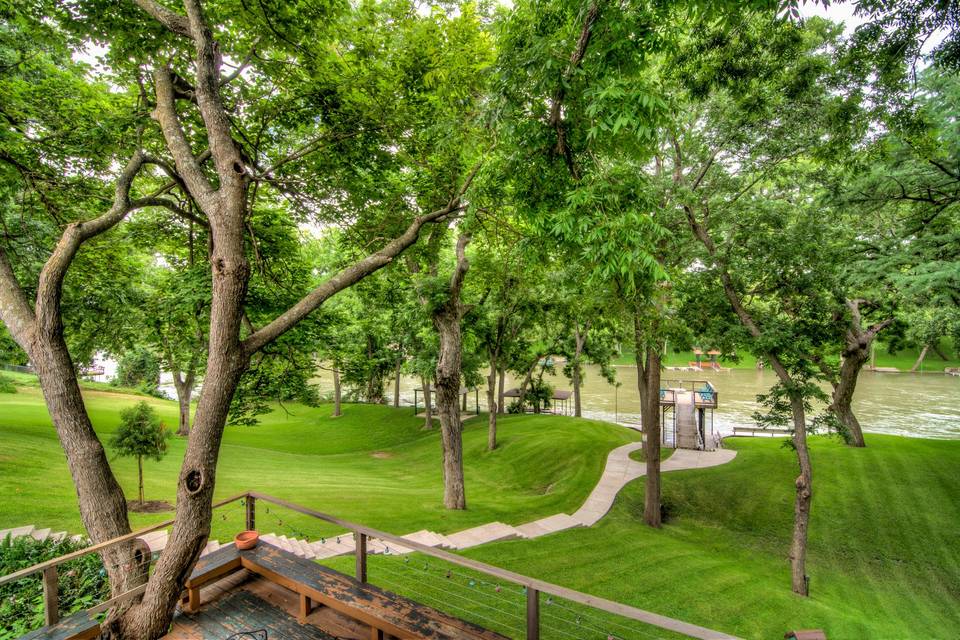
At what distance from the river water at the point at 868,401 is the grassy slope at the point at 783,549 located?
739 centimetres

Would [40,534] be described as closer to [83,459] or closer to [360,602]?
[83,459]

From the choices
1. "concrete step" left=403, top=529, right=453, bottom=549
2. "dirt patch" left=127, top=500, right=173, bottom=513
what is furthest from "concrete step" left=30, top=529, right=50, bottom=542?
"concrete step" left=403, top=529, right=453, bottom=549

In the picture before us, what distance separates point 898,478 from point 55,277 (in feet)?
65.6

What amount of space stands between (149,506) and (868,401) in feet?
120

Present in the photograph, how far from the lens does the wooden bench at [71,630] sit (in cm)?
371

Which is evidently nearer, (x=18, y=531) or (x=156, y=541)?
(x=18, y=531)

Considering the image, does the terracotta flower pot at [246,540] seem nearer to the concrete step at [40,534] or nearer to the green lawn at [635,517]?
the green lawn at [635,517]

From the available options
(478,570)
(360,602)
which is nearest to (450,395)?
(478,570)

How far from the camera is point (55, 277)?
4.23m

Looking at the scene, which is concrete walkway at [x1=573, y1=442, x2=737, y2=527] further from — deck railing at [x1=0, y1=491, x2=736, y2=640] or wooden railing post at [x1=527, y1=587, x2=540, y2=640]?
wooden railing post at [x1=527, y1=587, x2=540, y2=640]

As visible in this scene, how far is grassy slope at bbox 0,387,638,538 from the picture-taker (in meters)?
9.88

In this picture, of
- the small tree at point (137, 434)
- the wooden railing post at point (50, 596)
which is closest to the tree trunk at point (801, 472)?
the wooden railing post at point (50, 596)

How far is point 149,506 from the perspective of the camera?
10367 millimetres

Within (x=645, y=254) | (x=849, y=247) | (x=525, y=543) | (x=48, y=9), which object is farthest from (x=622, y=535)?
(x=48, y=9)
